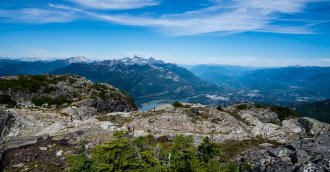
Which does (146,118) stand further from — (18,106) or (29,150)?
(18,106)

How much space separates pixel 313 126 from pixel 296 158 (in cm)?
2644

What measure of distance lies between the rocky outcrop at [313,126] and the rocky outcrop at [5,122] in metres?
43.2

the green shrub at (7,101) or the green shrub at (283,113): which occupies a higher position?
the green shrub at (7,101)

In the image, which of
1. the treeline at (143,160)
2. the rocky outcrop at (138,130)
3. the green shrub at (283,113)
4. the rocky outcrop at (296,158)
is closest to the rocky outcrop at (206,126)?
the rocky outcrop at (138,130)

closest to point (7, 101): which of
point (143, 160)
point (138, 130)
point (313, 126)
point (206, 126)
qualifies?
point (138, 130)

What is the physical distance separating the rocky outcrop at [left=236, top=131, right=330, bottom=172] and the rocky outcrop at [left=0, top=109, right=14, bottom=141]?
33057 mm

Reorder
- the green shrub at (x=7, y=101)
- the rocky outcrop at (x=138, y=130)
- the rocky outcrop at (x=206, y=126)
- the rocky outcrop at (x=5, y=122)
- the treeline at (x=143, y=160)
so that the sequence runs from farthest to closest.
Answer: the green shrub at (x=7, y=101)
the rocky outcrop at (x=5, y=122)
the rocky outcrop at (x=206, y=126)
the rocky outcrop at (x=138, y=130)
the treeline at (x=143, y=160)

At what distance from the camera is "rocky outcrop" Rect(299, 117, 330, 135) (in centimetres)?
4444

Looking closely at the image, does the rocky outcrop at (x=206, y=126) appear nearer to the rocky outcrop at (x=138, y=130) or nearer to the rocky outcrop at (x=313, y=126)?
the rocky outcrop at (x=138, y=130)

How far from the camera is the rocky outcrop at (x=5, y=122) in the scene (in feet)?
151

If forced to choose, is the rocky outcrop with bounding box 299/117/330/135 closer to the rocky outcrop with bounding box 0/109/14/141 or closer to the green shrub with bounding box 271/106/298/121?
the green shrub with bounding box 271/106/298/121

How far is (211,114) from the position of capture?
52.9m

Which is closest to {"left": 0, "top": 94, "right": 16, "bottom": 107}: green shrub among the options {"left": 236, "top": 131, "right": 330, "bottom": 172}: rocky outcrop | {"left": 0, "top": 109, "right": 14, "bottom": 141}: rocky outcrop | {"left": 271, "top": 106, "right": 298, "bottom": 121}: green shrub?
{"left": 0, "top": 109, "right": 14, "bottom": 141}: rocky outcrop

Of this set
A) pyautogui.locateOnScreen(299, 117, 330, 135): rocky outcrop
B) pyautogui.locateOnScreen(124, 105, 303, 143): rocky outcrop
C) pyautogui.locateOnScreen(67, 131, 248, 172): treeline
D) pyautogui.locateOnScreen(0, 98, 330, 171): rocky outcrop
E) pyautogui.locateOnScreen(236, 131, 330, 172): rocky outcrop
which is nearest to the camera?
pyautogui.locateOnScreen(236, 131, 330, 172): rocky outcrop
